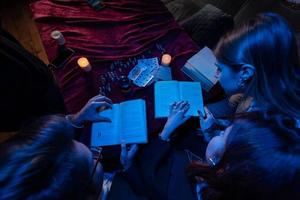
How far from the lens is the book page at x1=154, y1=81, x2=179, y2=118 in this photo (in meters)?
1.44

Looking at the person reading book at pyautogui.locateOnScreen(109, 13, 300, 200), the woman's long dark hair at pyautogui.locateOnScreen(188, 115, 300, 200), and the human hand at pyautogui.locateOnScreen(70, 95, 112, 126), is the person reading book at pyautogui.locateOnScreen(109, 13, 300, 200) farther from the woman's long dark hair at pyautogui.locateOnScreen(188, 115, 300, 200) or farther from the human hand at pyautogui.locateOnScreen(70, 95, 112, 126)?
the human hand at pyautogui.locateOnScreen(70, 95, 112, 126)

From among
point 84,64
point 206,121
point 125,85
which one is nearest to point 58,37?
point 84,64

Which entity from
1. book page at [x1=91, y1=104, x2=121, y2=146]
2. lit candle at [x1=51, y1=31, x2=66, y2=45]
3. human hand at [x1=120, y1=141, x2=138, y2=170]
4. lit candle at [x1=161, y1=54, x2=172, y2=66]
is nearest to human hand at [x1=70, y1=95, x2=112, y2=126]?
book page at [x1=91, y1=104, x2=121, y2=146]

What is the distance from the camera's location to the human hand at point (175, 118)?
1346 mm

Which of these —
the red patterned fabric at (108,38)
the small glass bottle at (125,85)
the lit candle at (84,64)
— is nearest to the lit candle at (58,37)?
the red patterned fabric at (108,38)

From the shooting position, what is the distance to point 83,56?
167 centimetres

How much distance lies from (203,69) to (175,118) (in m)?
0.37

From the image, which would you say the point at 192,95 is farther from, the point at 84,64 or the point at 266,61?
the point at 84,64

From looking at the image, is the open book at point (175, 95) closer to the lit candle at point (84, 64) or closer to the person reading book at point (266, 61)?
the person reading book at point (266, 61)

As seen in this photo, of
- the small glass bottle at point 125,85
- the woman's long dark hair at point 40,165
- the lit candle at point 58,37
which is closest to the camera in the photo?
the woman's long dark hair at point 40,165

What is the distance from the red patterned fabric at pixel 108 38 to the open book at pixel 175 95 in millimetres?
63

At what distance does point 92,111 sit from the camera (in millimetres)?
1386

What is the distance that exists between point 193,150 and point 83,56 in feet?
2.69

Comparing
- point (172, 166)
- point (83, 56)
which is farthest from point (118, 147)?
point (83, 56)
